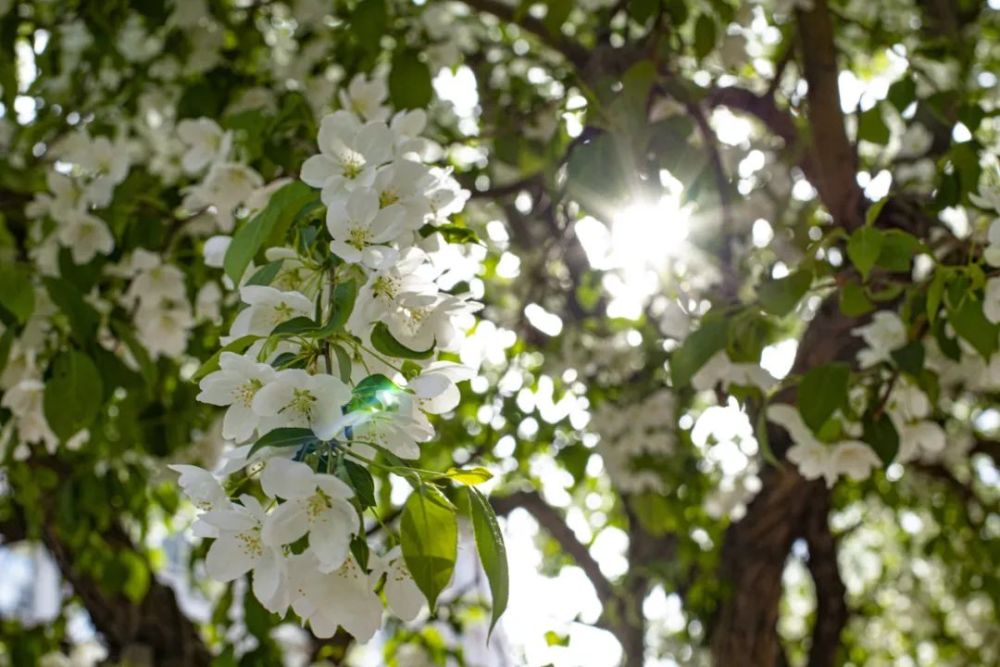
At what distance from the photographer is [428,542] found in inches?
34.9

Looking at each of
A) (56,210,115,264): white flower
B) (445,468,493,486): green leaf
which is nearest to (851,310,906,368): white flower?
(445,468,493,486): green leaf

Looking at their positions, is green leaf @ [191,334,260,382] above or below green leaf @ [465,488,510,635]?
above

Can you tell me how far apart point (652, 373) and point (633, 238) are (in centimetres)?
111

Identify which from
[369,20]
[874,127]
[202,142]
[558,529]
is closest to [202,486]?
[202,142]

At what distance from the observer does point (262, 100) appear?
91.4 inches

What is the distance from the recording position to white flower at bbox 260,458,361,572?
0.81 meters

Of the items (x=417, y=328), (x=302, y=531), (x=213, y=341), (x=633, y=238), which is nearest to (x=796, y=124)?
(x=633, y=238)

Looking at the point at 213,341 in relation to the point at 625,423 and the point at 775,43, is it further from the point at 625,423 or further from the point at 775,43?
the point at 775,43

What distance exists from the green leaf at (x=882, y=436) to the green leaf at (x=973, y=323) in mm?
315

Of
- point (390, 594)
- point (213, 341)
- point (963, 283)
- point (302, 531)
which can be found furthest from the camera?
point (213, 341)

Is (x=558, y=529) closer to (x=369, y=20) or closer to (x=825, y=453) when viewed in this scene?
(x=825, y=453)

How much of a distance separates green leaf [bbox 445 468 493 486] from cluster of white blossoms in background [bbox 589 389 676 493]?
6.49ft

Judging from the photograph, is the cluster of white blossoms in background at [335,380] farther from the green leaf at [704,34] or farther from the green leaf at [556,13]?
the green leaf at [704,34]

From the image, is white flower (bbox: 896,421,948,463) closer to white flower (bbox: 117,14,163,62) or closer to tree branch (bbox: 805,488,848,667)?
tree branch (bbox: 805,488,848,667)
